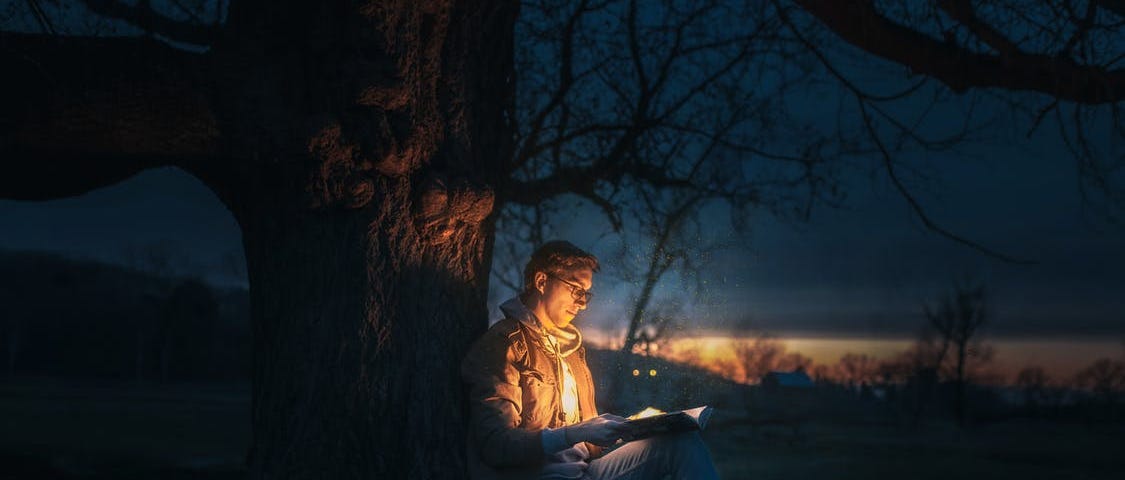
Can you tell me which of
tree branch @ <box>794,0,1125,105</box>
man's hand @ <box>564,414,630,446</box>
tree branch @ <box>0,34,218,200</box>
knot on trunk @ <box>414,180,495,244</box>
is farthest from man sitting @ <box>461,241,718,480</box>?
tree branch @ <box>794,0,1125,105</box>

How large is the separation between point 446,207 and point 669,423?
172 centimetres

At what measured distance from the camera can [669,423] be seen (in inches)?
167

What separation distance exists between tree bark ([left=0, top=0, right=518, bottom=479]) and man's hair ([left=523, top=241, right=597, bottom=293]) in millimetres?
388

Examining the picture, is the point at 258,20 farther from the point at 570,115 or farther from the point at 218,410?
the point at 218,410

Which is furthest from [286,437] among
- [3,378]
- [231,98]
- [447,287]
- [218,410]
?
[3,378]

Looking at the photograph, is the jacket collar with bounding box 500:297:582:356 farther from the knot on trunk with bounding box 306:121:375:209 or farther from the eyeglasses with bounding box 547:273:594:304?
the knot on trunk with bounding box 306:121:375:209

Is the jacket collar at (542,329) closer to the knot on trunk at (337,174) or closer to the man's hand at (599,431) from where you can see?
the man's hand at (599,431)

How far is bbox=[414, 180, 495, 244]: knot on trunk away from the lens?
5020 millimetres

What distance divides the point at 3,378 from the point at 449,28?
2402 inches

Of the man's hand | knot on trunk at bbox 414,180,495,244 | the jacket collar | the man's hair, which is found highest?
knot on trunk at bbox 414,180,495,244

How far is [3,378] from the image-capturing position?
184ft

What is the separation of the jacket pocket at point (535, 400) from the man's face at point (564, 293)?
0.38 metres

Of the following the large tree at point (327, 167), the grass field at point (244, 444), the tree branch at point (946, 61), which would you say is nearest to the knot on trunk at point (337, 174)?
the large tree at point (327, 167)

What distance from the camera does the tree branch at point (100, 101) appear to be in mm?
4871
